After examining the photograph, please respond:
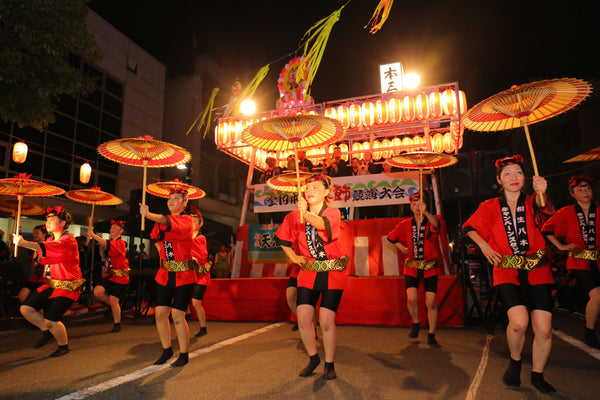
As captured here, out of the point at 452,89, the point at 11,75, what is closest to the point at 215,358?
the point at 452,89

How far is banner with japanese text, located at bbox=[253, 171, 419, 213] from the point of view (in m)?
8.18

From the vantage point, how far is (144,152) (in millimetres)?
4766

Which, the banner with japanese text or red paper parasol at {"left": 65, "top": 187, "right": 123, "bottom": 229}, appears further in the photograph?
the banner with japanese text

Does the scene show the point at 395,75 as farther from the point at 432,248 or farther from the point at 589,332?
the point at 589,332

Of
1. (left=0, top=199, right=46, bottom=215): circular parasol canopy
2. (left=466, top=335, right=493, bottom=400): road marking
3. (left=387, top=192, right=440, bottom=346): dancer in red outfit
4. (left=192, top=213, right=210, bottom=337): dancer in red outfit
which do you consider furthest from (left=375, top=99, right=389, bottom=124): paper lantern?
(left=0, top=199, right=46, bottom=215): circular parasol canopy

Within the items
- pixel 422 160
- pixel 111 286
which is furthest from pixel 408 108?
pixel 111 286

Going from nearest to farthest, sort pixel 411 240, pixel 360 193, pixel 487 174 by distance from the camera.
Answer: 1. pixel 411 240
2. pixel 487 174
3. pixel 360 193

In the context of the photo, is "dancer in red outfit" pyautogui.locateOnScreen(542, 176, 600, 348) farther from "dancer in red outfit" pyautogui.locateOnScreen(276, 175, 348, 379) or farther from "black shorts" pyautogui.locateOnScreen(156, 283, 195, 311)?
→ "black shorts" pyautogui.locateOnScreen(156, 283, 195, 311)

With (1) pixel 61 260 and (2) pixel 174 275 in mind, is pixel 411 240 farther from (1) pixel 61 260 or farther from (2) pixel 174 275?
(1) pixel 61 260

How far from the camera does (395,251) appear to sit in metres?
7.71

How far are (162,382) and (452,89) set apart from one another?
7.77 meters

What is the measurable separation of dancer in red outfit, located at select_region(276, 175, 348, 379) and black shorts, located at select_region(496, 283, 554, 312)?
1338mm

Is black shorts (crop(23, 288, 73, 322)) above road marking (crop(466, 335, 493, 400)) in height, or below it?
above

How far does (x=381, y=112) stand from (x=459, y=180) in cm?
232
